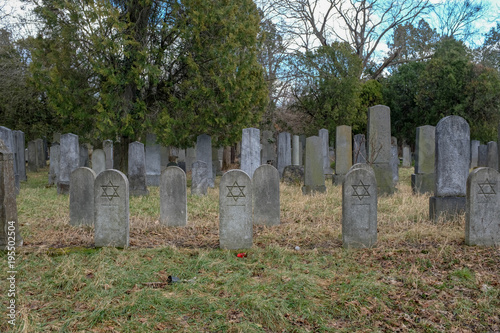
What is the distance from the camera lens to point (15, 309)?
3922 millimetres

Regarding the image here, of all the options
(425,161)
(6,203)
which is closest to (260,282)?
(6,203)

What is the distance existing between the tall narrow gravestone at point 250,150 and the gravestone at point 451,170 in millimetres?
5939

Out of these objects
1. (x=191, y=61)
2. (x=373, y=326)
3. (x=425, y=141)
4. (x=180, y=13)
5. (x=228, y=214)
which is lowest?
(x=373, y=326)

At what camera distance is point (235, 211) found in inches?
232

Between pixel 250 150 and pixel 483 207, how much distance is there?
24.2 feet

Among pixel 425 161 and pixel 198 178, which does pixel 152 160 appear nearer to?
pixel 198 178

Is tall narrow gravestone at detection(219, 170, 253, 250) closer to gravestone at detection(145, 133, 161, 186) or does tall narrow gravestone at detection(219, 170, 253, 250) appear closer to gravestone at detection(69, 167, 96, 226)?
gravestone at detection(69, 167, 96, 226)

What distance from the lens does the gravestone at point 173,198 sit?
7.34m

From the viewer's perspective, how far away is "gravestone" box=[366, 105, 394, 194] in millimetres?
10430

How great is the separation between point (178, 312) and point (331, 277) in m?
1.80

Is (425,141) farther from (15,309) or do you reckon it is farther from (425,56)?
(425,56)

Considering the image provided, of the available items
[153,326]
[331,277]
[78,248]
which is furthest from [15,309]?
[331,277]

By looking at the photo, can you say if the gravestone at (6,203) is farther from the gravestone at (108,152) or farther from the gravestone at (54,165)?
the gravestone at (108,152)

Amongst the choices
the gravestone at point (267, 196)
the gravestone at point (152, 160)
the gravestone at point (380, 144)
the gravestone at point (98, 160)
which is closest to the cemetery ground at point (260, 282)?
the gravestone at point (267, 196)
